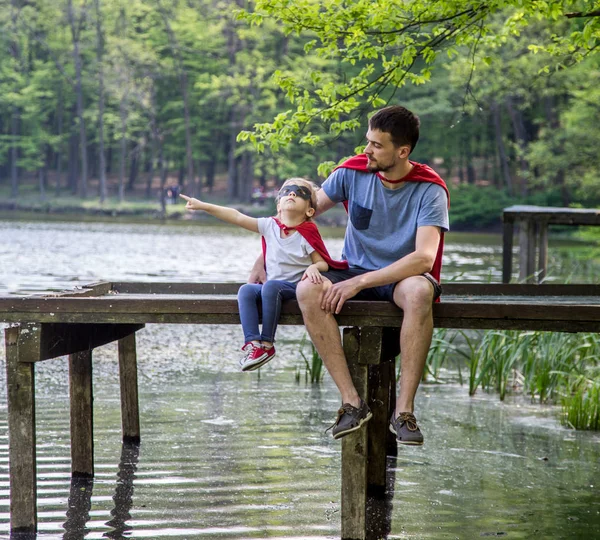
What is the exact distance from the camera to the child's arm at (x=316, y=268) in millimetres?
4777

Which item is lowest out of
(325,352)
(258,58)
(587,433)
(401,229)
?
(587,433)

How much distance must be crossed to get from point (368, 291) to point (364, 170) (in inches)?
22.5

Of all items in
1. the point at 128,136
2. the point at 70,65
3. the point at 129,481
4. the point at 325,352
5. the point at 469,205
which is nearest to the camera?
the point at 325,352

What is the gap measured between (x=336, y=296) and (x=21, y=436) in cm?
149

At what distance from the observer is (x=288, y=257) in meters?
5.07

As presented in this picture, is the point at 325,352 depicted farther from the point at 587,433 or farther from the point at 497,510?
the point at 587,433

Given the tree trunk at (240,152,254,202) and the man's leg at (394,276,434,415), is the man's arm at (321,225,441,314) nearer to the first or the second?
the man's leg at (394,276,434,415)

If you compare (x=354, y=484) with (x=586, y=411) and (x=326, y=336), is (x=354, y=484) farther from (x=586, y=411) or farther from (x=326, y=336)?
(x=586, y=411)

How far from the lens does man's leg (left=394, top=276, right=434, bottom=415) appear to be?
4.66 meters

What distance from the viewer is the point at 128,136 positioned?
5888 centimetres

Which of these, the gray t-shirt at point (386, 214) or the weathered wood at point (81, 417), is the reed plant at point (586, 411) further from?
the weathered wood at point (81, 417)

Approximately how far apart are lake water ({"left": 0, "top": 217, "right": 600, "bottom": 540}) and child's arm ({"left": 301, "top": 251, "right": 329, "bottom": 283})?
1119mm

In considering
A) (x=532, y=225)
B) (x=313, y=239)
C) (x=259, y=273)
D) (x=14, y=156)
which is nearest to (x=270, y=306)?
(x=313, y=239)

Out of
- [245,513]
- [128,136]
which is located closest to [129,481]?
[245,513]
